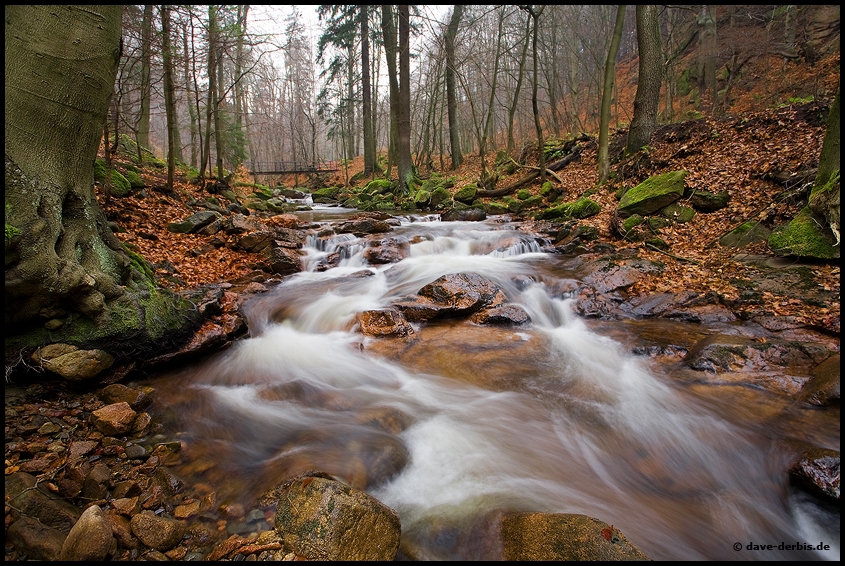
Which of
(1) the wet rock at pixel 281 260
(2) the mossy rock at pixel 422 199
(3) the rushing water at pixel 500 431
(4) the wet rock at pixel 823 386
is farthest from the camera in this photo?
(2) the mossy rock at pixel 422 199

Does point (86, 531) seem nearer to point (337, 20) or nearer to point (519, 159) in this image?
point (519, 159)

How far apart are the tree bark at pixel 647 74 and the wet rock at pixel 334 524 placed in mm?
11928

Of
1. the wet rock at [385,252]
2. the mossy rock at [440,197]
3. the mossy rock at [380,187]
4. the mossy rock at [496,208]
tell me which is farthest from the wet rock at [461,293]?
the mossy rock at [380,187]

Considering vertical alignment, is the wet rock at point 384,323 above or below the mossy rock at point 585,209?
below

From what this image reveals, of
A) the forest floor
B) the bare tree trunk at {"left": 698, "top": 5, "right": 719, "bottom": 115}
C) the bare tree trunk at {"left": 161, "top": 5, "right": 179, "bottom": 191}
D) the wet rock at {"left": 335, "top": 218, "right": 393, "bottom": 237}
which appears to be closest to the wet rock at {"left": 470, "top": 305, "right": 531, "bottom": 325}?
the forest floor

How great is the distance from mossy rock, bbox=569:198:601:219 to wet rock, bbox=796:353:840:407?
6.40m

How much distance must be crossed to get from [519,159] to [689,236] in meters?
10.5

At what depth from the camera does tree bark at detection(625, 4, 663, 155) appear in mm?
10492

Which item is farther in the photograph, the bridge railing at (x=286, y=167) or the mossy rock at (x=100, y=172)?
the bridge railing at (x=286, y=167)

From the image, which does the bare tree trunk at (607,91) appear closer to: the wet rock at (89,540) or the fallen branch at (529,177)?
the fallen branch at (529,177)

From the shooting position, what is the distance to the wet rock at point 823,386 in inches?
135

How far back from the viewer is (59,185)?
3301mm

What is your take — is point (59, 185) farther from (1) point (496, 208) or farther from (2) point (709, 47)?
(2) point (709, 47)

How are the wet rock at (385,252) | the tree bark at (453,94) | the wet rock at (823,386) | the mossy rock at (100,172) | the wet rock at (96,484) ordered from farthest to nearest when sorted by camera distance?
the tree bark at (453,94)
the wet rock at (385,252)
the mossy rock at (100,172)
the wet rock at (823,386)
the wet rock at (96,484)
